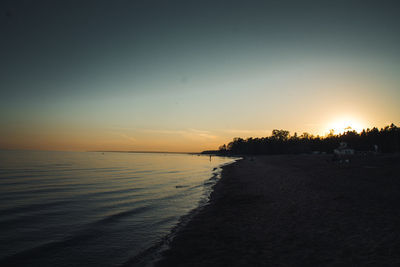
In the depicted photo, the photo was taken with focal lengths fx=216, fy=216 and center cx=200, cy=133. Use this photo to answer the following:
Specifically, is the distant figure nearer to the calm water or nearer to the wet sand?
the wet sand

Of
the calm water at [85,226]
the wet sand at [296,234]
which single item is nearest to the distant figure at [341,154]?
the wet sand at [296,234]

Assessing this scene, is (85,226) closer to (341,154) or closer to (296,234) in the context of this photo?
(296,234)

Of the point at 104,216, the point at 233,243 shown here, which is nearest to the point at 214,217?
the point at 233,243

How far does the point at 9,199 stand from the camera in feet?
61.5

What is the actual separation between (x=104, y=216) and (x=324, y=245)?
12.7 m

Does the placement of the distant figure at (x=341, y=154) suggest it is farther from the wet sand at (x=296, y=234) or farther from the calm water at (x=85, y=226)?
the calm water at (x=85, y=226)

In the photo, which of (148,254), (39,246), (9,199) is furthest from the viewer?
(9,199)

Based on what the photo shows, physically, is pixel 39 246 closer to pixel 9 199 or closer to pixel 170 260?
pixel 170 260

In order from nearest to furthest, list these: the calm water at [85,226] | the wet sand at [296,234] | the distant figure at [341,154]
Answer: the wet sand at [296,234] < the calm water at [85,226] < the distant figure at [341,154]

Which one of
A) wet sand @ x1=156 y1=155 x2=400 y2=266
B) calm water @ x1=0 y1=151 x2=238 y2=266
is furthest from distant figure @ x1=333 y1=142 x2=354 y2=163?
calm water @ x1=0 y1=151 x2=238 y2=266

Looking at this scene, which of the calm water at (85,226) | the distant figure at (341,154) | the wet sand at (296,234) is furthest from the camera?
the distant figure at (341,154)

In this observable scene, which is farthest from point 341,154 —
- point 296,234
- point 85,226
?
point 85,226

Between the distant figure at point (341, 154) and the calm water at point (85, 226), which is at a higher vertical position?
the distant figure at point (341, 154)

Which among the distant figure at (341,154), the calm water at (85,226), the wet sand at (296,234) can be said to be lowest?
the calm water at (85,226)
